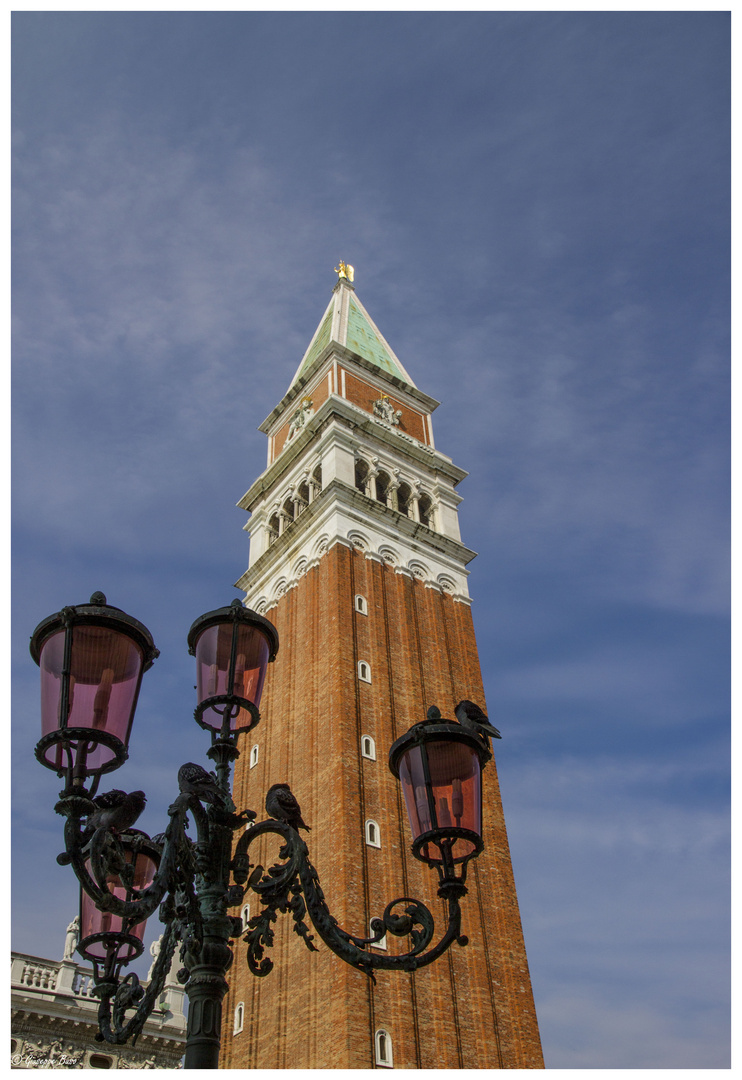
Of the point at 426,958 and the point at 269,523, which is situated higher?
the point at 269,523

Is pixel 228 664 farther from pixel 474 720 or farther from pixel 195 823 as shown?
pixel 474 720

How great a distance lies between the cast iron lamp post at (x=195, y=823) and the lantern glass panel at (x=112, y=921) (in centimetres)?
43

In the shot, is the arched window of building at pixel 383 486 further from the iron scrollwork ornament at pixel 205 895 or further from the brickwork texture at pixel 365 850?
the iron scrollwork ornament at pixel 205 895

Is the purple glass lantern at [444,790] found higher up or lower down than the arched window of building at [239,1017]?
higher up

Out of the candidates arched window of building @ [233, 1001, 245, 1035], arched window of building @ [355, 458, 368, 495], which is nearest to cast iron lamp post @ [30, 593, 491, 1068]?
arched window of building @ [233, 1001, 245, 1035]

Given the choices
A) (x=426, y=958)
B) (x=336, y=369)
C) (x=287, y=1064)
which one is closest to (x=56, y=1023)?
(x=287, y=1064)

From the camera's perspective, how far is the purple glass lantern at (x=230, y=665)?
6.45m

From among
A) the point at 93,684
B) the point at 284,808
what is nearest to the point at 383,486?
the point at 284,808

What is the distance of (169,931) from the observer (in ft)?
19.1

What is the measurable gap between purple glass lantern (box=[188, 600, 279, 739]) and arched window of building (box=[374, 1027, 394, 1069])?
48.2ft

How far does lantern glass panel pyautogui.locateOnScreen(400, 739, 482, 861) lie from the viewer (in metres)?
5.62

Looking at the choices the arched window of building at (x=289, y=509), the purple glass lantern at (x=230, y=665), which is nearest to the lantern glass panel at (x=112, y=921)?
the purple glass lantern at (x=230, y=665)
